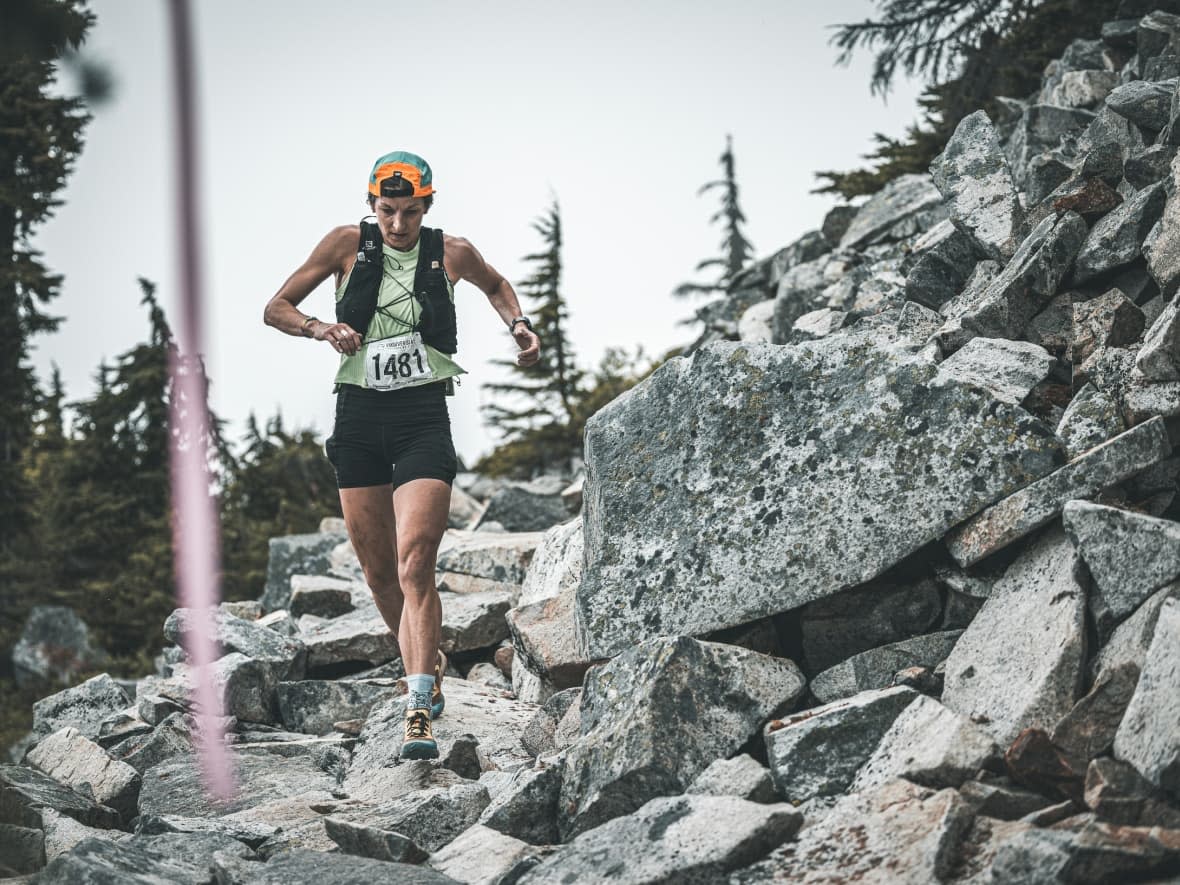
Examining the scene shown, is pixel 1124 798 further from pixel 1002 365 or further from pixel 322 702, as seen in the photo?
pixel 322 702

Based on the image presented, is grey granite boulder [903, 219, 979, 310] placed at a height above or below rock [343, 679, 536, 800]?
above

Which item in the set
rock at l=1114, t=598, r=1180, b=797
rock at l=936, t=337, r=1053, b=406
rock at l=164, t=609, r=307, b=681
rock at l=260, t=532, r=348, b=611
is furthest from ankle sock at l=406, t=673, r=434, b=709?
rock at l=260, t=532, r=348, b=611

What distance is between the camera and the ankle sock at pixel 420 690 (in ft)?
15.8

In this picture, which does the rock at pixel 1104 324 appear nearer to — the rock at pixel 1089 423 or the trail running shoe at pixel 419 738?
the rock at pixel 1089 423

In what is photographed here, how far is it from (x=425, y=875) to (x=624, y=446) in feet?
7.60

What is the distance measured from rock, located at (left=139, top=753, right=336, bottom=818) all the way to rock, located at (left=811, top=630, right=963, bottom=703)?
7.72ft

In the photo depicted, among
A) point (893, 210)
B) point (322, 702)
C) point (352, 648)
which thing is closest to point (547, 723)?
point (322, 702)

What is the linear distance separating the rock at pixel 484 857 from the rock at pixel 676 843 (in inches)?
5.4

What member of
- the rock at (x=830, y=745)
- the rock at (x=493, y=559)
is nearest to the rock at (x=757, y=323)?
the rock at (x=493, y=559)

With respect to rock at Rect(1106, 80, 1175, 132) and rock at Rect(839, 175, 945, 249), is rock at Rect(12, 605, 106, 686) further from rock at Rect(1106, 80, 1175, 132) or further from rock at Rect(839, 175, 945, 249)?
rock at Rect(1106, 80, 1175, 132)

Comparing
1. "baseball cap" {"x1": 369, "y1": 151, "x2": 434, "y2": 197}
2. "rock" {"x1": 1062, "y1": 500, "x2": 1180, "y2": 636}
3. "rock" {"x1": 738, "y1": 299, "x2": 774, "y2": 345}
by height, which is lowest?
"rock" {"x1": 1062, "y1": 500, "x2": 1180, "y2": 636}

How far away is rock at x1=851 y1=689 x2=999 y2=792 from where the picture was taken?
3.35 meters

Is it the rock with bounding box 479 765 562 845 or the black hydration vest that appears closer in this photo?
the rock with bounding box 479 765 562 845

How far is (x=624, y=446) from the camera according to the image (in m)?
5.23
